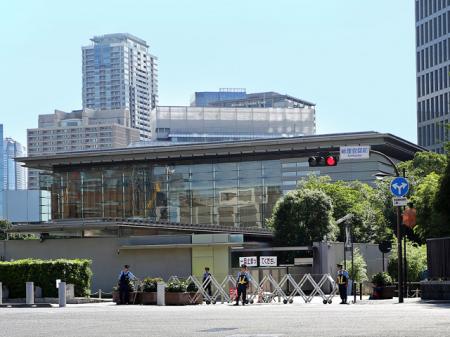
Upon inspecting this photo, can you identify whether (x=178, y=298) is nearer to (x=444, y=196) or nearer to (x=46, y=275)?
(x=46, y=275)

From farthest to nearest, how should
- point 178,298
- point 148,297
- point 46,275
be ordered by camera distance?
1. point 46,275
2. point 148,297
3. point 178,298

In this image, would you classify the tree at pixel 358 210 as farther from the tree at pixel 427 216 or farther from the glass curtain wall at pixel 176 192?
the tree at pixel 427 216

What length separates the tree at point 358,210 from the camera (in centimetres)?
8194

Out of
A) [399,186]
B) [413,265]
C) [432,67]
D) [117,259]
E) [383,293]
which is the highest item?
[432,67]

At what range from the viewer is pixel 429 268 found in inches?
1586

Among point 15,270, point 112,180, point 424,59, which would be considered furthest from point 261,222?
point 424,59

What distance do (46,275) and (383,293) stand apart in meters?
15.1

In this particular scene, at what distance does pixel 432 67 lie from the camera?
150 meters

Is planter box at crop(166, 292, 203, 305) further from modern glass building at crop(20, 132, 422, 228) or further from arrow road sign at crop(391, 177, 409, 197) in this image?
modern glass building at crop(20, 132, 422, 228)

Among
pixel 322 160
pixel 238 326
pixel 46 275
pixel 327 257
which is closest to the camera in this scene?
pixel 238 326

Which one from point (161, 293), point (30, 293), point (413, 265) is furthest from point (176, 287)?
point (413, 265)

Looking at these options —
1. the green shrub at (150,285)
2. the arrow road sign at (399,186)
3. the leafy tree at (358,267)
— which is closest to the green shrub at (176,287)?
the green shrub at (150,285)

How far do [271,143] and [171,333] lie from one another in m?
75.6

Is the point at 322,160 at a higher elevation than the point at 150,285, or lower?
higher
